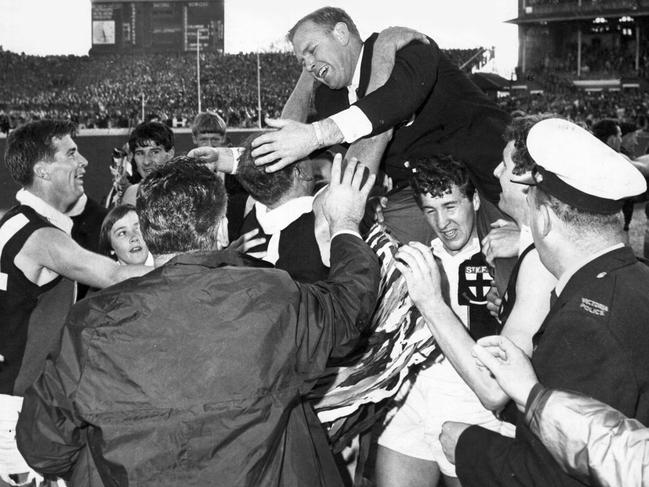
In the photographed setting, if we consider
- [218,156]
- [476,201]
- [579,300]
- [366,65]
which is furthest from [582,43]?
[579,300]

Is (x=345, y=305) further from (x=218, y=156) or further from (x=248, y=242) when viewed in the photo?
(x=218, y=156)

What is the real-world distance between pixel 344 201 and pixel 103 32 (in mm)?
73917

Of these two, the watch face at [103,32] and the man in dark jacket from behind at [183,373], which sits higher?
the watch face at [103,32]

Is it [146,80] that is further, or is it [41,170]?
[146,80]

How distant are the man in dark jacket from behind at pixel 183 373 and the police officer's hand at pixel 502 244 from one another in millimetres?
973

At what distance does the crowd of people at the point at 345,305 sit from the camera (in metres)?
2.14

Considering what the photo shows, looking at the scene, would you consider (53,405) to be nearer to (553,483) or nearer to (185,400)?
(185,400)

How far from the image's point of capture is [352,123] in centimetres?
305

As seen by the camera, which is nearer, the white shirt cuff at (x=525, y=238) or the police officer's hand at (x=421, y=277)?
the police officer's hand at (x=421, y=277)

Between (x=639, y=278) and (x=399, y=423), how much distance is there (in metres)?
1.80

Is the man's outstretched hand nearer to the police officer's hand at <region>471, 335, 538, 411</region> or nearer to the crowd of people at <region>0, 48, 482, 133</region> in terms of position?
the police officer's hand at <region>471, 335, 538, 411</region>

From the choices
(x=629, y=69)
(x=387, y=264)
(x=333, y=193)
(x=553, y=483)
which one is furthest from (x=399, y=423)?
(x=629, y=69)

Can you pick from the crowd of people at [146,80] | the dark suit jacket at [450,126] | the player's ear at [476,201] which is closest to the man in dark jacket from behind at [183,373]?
the dark suit jacket at [450,126]

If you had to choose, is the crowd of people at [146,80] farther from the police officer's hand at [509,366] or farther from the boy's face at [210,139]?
the police officer's hand at [509,366]
